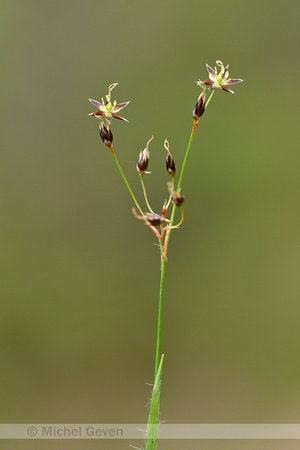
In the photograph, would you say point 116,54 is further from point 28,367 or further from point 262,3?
point 28,367

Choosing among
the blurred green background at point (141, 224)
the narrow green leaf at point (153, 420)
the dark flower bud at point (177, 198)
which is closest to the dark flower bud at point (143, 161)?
the dark flower bud at point (177, 198)

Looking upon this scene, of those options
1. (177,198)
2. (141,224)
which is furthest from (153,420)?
(141,224)

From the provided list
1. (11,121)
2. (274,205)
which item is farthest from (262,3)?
(11,121)

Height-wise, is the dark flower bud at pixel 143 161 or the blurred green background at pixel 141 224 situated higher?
the blurred green background at pixel 141 224

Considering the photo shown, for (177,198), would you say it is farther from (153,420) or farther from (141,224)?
(141,224)

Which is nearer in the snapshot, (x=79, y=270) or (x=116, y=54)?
(x=116, y=54)

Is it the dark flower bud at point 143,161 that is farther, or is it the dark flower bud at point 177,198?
the dark flower bud at point 143,161

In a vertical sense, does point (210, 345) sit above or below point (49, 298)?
below

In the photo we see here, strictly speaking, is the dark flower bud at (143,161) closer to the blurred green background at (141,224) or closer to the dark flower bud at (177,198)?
the dark flower bud at (177,198)
